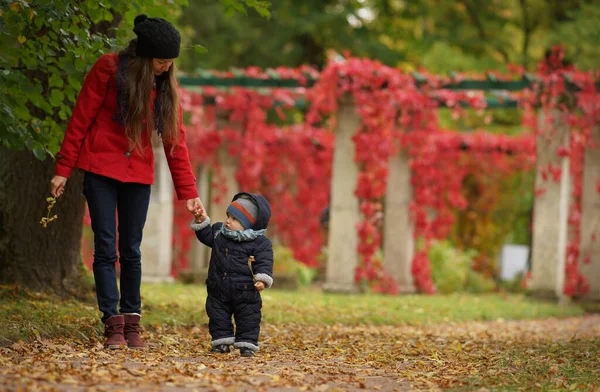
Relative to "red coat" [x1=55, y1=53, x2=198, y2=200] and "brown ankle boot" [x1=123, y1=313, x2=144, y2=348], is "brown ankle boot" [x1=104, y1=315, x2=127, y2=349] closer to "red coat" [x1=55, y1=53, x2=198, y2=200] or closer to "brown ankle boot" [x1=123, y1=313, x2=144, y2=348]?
"brown ankle boot" [x1=123, y1=313, x2=144, y2=348]

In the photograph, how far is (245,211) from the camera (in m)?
6.41

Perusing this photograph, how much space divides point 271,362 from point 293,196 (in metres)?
13.3

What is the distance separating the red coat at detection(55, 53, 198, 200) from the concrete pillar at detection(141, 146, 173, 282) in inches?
310

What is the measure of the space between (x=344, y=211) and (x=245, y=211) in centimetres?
761

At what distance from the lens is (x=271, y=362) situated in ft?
20.1

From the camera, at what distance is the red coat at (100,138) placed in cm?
607

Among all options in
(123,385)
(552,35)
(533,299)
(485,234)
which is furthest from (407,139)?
(123,385)

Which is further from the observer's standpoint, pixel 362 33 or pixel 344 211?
pixel 362 33

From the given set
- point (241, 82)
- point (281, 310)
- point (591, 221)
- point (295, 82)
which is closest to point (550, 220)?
point (591, 221)

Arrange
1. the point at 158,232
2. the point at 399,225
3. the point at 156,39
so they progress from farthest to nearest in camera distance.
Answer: the point at 399,225, the point at 158,232, the point at 156,39

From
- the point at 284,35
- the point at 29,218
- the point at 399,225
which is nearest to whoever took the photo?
the point at 29,218

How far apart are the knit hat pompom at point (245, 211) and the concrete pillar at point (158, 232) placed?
25.3 feet

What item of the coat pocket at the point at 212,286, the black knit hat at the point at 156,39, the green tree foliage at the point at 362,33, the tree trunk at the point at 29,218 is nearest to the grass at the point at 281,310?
the tree trunk at the point at 29,218

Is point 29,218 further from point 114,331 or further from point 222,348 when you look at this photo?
point 222,348
